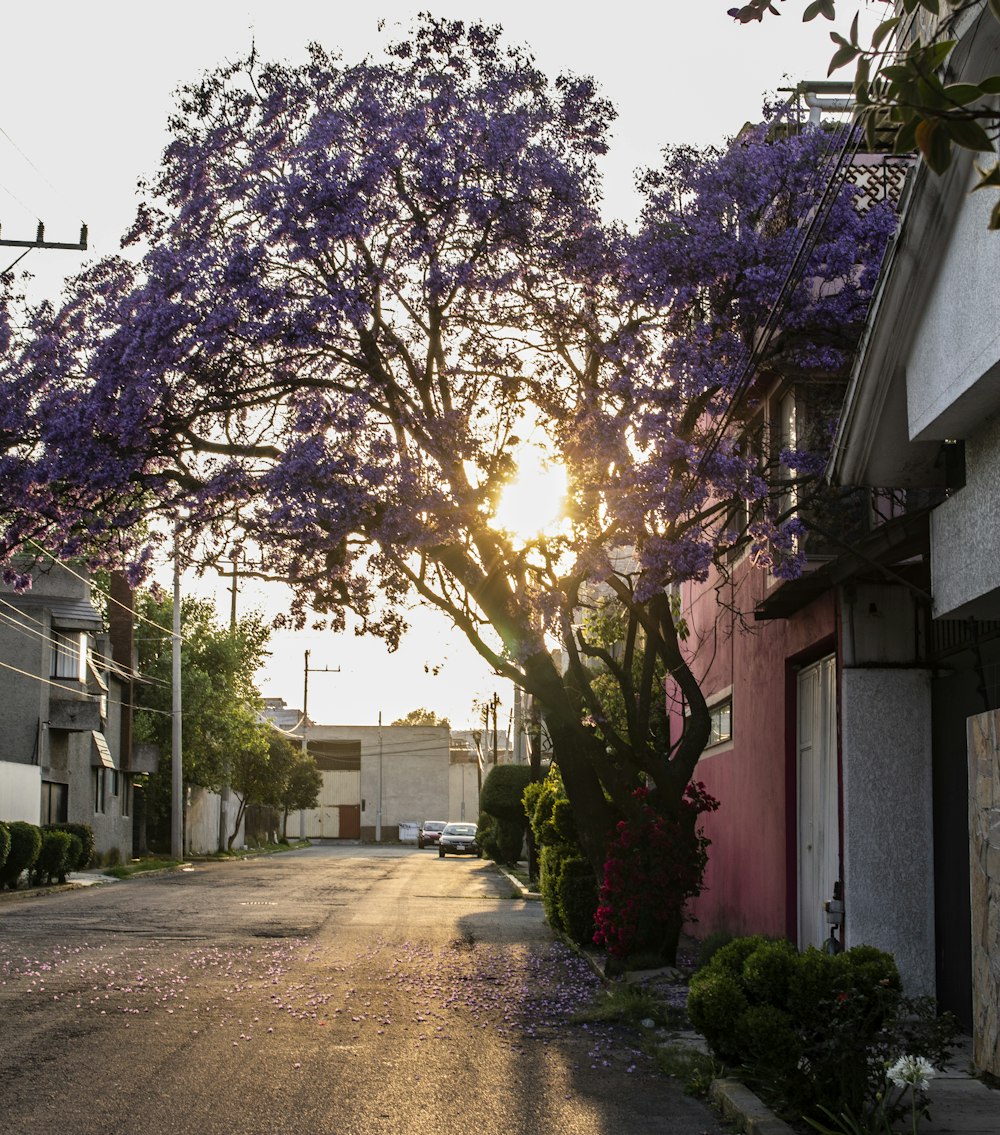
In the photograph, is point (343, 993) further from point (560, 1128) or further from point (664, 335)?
point (664, 335)

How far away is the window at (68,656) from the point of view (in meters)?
40.9

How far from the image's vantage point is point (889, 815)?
12.1 meters

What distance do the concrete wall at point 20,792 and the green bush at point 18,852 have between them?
2.69m

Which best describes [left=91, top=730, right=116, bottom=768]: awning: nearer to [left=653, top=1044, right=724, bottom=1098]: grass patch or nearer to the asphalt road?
the asphalt road

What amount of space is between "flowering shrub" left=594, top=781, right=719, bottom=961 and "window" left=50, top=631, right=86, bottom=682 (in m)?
29.0

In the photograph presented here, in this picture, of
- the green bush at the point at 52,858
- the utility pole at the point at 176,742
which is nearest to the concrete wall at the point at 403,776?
the utility pole at the point at 176,742

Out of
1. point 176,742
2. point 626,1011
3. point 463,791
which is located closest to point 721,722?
point 626,1011

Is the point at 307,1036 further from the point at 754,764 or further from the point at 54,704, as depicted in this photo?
A: the point at 54,704

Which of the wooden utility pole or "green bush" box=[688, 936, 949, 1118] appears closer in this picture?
"green bush" box=[688, 936, 949, 1118]

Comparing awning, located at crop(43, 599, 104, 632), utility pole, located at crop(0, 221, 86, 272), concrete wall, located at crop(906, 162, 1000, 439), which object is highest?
utility pole, located at crop(0, 221, 86, 272)

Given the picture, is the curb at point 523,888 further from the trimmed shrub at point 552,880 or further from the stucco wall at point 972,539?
the stucco wall at point 972,539

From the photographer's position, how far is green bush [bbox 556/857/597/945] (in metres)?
18.3

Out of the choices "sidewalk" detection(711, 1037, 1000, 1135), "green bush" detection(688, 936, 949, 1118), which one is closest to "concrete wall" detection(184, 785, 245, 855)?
"green bush" detection(688, 936, 949, 1118)

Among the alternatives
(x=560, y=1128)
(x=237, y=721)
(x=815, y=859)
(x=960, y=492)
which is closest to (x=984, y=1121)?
(x=560, y=1128)
